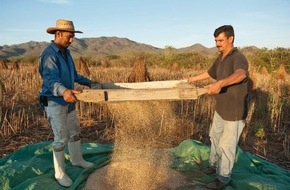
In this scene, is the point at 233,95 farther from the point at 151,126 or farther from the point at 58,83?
the point at 58,83

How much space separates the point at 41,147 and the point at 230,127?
2642 millimetres

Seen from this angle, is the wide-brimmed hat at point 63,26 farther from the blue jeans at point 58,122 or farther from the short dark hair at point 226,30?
the short dark hair at point 226,30

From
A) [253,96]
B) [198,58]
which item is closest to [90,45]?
[198,58]

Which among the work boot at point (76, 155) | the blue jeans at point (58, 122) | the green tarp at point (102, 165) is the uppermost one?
the blue jeans at point (58, 122)

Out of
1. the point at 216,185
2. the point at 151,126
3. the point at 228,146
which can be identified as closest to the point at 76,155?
the point at 151,126

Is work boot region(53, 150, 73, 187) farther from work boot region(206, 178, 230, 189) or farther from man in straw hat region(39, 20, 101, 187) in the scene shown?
work boot region(206, 178, 230, 189)

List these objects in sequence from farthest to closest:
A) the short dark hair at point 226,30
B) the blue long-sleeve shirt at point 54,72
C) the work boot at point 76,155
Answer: the work boot at point 76,155, the short dark hair at point 226,30, the blue long-sleeve shirt at point 54,72

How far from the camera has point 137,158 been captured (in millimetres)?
3418

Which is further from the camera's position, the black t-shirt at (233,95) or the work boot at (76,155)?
the work boot at (76,155)

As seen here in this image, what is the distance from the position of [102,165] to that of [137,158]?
497 millimetres

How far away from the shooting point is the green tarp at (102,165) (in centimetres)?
319

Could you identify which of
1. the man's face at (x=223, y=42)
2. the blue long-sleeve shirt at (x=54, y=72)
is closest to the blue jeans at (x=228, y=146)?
the man's face at (x=223, y=42)

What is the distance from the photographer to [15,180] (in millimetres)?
3344

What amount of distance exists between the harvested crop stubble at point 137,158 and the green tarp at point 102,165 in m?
0.20
